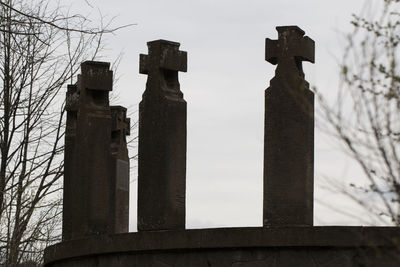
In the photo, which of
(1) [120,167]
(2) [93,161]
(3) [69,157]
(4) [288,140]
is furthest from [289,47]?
(3) [69,157]

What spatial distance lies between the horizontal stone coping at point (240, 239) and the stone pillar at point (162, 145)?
0.34 meters

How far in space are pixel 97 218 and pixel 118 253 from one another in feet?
3.74

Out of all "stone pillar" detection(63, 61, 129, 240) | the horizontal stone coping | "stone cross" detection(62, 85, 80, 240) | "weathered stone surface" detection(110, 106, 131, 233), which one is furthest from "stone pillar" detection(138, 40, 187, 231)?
"stone cross" detection(62, 85, 80, 240)

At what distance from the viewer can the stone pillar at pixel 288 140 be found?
11281 mm

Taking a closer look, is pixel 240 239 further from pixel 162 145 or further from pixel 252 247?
pixel 162 145

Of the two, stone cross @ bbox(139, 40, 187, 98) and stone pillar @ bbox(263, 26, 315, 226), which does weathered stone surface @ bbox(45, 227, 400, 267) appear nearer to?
stone pillar @ bbox(263, 26, 315, 226)

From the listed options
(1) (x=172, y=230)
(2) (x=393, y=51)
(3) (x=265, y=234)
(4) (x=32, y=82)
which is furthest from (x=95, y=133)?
(4) (x=32, y=82)

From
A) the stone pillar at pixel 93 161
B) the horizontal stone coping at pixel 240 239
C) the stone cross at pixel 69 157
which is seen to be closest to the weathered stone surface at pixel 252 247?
the horizontal stone coping at pixel 240 239

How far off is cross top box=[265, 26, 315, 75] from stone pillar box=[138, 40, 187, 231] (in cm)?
101

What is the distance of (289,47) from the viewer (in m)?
Result: 11.6

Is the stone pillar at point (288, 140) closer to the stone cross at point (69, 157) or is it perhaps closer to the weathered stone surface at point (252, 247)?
the weathered stone surface at point (252, 247)

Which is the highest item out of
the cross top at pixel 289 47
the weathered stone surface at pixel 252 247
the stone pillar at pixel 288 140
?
the cross top at pixel 289 47

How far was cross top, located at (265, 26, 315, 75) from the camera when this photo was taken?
1157 centimetres

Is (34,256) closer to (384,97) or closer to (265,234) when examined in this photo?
(265,234)
